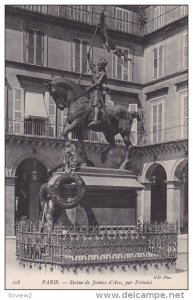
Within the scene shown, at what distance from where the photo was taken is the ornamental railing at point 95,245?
35.3ft

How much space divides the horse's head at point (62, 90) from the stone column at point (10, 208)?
12.1 meters

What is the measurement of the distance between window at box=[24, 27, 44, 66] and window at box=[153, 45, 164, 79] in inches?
242

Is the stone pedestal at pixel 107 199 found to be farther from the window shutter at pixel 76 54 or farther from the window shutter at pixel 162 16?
the window shutter at pixel 162 16

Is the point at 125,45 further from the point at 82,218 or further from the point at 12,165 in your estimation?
the point at 82,218

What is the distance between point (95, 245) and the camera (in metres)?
11.1

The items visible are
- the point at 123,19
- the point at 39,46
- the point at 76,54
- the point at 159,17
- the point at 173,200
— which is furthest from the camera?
the point at 123,19

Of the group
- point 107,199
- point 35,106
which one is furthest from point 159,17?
point 107,199

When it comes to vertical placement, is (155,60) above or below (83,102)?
above

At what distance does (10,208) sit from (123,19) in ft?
41.0

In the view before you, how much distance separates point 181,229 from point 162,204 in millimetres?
2827

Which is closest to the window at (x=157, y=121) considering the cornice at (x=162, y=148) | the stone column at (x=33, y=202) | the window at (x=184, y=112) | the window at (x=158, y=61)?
the cornice at (x=162, y=148)

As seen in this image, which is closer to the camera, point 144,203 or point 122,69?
point 144,203

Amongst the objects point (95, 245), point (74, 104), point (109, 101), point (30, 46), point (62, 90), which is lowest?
point (95, 245)

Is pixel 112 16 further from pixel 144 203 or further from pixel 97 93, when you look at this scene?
pixel 97 93
